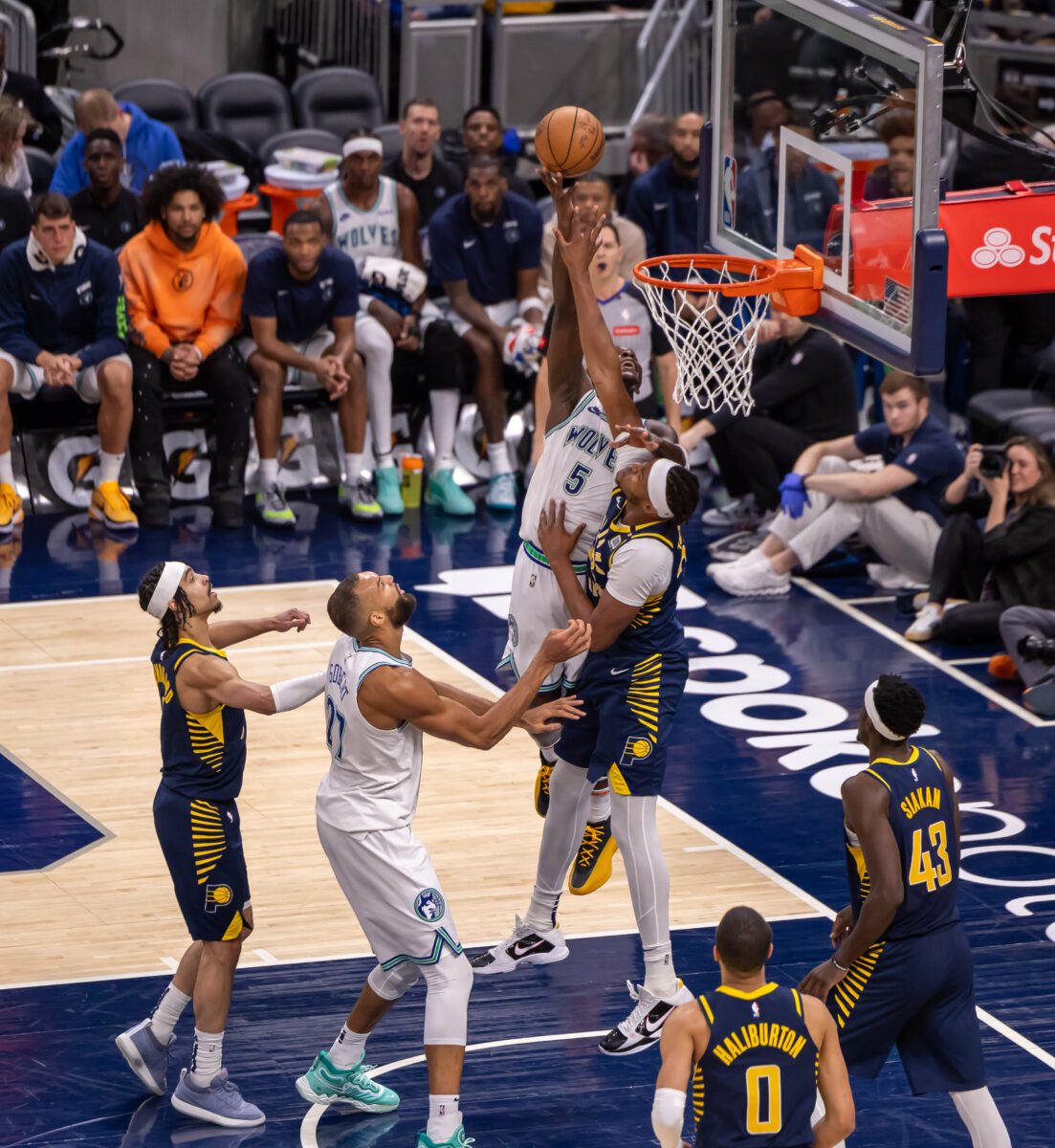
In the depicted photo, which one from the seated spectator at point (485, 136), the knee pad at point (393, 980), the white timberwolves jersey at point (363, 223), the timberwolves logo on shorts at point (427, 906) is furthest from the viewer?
the seated spectator at point (485, 136)

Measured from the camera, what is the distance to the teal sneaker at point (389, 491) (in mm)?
13453

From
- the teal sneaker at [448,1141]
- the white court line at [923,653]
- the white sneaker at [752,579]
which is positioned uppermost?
the teal sneaker at [448,1141]

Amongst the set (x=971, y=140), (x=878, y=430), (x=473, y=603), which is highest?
(x=971, y=140)

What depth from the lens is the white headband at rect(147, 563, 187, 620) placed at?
22.0ft

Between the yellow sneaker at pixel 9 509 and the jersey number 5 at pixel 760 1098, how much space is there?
8398 mm

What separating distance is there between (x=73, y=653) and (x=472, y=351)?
3.79 meters

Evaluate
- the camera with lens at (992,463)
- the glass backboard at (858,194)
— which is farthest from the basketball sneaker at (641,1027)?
the camera with lens at (992,463)

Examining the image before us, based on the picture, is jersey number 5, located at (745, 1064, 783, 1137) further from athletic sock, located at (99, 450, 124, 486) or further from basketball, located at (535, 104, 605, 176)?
athletic sock, located at (99, 450, 124, 486)

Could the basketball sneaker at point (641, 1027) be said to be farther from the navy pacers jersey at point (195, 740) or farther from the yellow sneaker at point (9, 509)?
the yellow sneaker at point (9, 509)

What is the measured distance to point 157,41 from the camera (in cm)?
1789

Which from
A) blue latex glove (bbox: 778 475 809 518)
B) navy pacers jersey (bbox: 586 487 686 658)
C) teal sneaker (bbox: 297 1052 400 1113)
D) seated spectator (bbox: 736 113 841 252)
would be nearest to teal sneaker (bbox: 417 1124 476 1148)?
teal sneaker (bbox: 297 1052 400 1113)

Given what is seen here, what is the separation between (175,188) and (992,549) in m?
5.26

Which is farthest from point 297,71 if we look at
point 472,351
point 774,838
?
point 774,838

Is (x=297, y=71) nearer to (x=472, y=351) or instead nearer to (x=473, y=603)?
(x=472, y=351)
